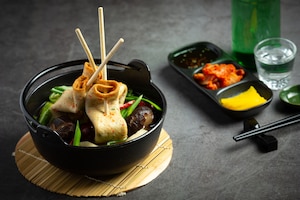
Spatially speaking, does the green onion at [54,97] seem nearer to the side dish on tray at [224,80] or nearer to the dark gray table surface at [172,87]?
the dark gray table surface at [172,87]

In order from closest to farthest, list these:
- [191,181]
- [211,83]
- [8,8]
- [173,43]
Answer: [191,181] < [211,83] < [173,43] < [8,8]

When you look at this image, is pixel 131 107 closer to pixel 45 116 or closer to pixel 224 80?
pixel 45 116

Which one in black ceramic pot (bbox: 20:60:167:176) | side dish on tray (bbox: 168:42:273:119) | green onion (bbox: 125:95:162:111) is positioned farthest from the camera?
side dish on tray (bbox: 168:42:273:119)

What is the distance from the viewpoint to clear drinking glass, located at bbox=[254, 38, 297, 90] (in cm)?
252

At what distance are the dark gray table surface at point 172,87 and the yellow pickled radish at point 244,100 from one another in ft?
0.16

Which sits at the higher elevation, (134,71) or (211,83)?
(134,71)

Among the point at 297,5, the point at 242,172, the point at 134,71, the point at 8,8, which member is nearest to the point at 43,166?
the point at 134,71

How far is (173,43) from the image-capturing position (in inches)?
114

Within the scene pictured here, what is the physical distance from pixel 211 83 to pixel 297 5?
2.42 feet

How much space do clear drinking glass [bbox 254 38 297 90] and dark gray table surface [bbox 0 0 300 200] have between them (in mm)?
58

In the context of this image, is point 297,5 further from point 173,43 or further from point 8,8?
point 8,8

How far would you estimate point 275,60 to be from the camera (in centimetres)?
256

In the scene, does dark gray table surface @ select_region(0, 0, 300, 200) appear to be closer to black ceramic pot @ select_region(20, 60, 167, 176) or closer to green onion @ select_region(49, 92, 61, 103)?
black ceramic pot @ select_region(20, 60, 167, 176)

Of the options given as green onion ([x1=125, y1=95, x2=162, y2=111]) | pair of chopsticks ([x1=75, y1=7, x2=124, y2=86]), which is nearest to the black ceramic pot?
green onion ([x1=125, y1=95, x2=162, y2=111])
